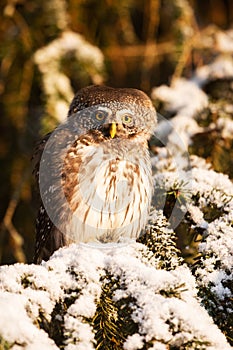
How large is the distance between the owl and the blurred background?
0.66 meters

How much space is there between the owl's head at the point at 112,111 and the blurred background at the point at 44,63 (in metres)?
0.62

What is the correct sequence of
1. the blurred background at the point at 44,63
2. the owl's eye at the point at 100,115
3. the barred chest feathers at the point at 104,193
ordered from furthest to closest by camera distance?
the blurred background at the point at 44,63
the owl's eye at the point at 100,115
the barred chest feathers at the point at 104,193

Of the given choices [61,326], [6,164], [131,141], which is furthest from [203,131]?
[61,326]

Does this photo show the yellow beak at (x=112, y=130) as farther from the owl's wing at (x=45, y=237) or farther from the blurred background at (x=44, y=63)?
the blurred background at (x=44, y=63)

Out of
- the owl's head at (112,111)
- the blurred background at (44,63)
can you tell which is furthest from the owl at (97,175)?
the blurred background at (44,63)

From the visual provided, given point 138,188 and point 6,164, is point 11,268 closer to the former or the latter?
point 138,188

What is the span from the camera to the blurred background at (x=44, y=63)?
3.82 meters

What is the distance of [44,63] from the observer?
3.86 m

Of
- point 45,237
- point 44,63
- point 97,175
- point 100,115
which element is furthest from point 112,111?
point 44,63

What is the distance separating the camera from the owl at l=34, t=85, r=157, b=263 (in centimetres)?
283

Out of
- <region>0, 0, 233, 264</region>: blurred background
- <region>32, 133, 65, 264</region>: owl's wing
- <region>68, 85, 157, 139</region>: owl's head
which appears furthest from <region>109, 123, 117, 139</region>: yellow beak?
<region>0, 0, 233, 264</region>: blurred background

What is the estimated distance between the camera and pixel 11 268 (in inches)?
73.1

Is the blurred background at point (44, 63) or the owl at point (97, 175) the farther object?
the blurred background at point (44, 63)

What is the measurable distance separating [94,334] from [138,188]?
47.2 inches
